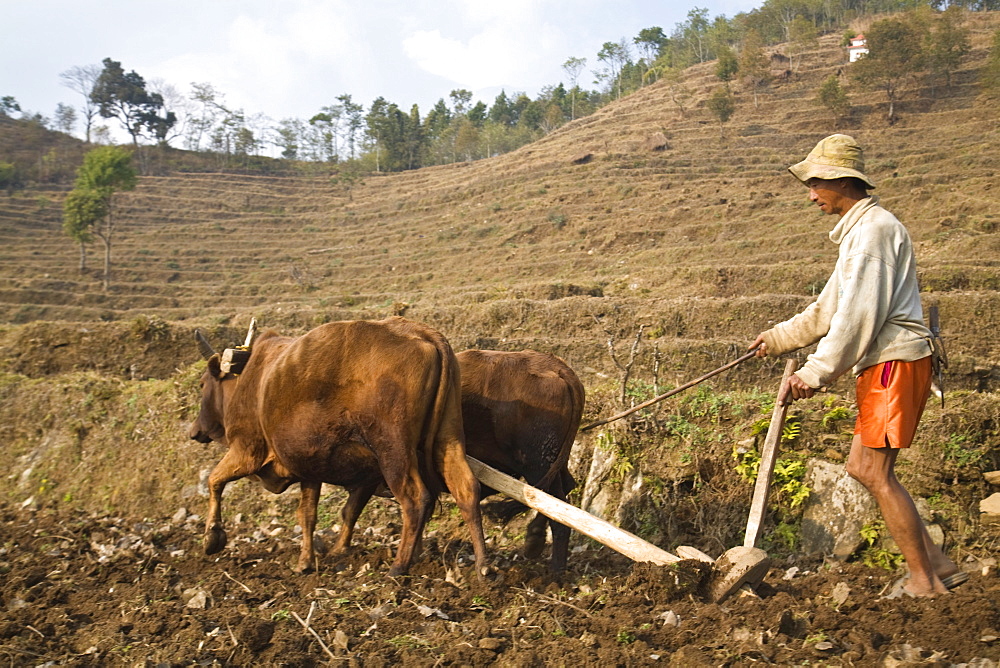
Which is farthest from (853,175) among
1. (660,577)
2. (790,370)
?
(660,577)

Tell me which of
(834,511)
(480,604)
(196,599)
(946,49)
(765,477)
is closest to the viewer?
(765,477)

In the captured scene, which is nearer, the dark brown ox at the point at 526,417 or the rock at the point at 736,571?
the rock at the point at 736,571

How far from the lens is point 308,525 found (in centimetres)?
607

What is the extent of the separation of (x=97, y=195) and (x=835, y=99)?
4560 cm

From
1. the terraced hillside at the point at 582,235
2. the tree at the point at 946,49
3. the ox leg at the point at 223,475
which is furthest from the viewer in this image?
the tree at the point at 946,49

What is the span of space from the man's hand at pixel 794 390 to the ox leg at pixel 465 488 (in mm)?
2036

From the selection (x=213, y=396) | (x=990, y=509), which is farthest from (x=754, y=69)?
(x=990, y=509)

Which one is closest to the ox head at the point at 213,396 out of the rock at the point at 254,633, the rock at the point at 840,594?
the rock at the point at 254,633

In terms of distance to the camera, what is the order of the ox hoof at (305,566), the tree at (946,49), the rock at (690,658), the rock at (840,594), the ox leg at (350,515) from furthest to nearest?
1. the tree at (946,49)
2. the ox leg at (350,515)
3. the ox hoof at (305,566)
4. the rock at (840,594)
5. the rock at (690,658)

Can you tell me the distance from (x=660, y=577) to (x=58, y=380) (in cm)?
860

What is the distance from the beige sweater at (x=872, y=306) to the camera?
12.6 feet

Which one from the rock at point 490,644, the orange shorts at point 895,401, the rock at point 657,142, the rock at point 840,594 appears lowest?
the rock at point 490,644

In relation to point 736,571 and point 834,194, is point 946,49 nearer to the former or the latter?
point 834,194

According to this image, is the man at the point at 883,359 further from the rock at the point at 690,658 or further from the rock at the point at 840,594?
the rock at the point at 690,658
